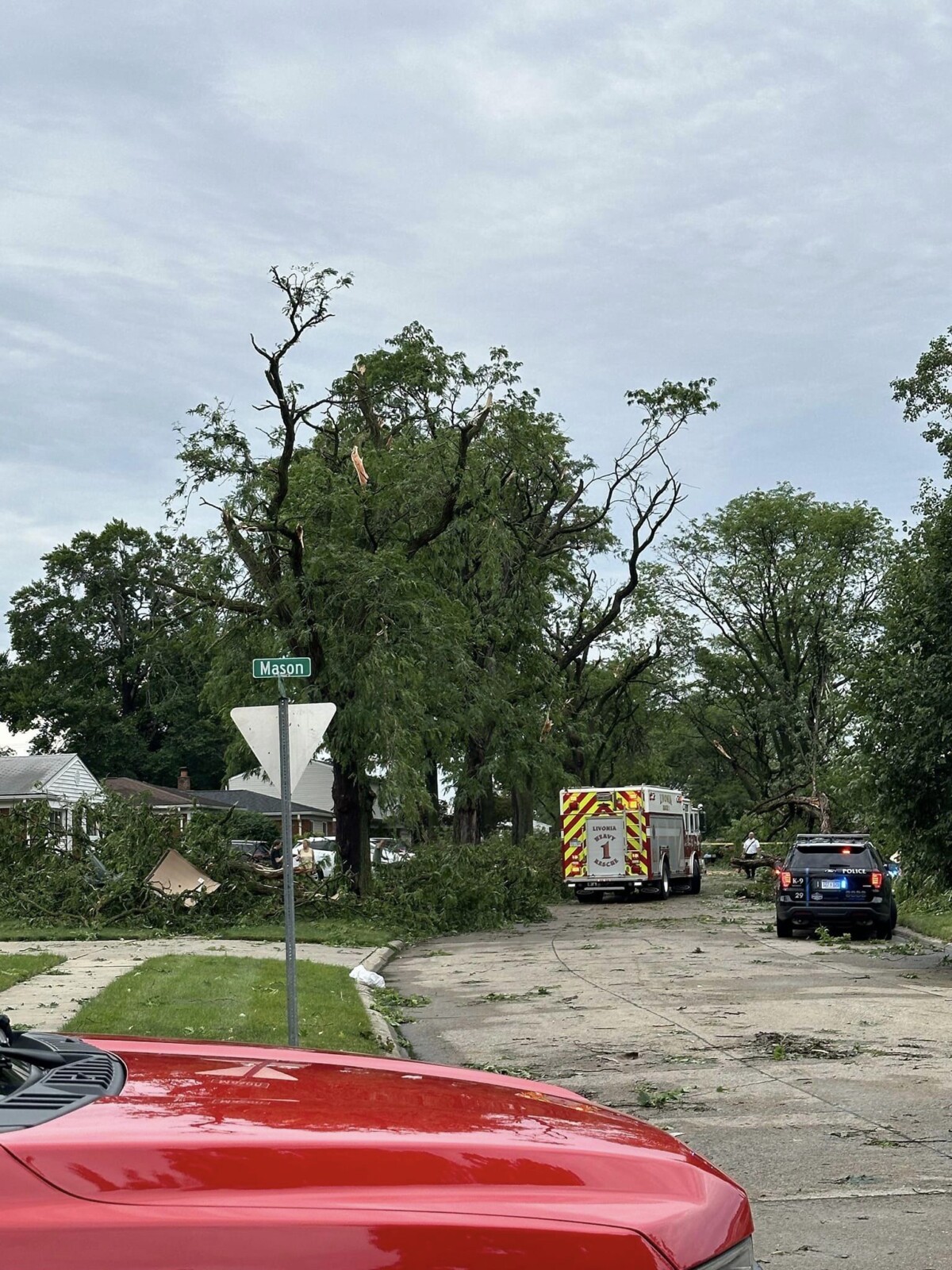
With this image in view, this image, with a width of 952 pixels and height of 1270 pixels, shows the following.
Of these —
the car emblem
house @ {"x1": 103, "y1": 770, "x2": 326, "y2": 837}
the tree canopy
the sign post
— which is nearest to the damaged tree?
the sign post

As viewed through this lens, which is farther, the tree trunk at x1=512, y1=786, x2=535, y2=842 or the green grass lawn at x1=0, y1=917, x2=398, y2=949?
the tree trunk at x1=512, y1=786, x2=535, y2=842

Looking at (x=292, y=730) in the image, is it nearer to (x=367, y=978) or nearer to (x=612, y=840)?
(x=367, y=978)

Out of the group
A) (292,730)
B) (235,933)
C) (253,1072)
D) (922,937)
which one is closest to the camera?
(253,1072)

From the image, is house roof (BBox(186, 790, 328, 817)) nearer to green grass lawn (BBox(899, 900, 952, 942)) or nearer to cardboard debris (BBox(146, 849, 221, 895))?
cardboard debris (BBox(146, 849, 221, 895))

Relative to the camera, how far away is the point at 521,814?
167 feet

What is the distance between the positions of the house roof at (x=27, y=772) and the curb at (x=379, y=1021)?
1266 inches

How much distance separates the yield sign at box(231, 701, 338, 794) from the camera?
418 inches

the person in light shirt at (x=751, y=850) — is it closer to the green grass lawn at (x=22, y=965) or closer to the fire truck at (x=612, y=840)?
the fire truck at (x=612, y=840)

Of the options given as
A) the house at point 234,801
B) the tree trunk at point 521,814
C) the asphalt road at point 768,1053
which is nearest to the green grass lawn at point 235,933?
the asphalt road at point 768,1053

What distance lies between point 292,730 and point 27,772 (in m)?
48.9

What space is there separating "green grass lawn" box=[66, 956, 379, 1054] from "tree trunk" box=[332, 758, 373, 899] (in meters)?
10.1

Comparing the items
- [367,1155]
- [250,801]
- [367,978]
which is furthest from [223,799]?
[367,1155]

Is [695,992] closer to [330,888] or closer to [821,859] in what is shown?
[821,859]

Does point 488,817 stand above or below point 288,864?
below
